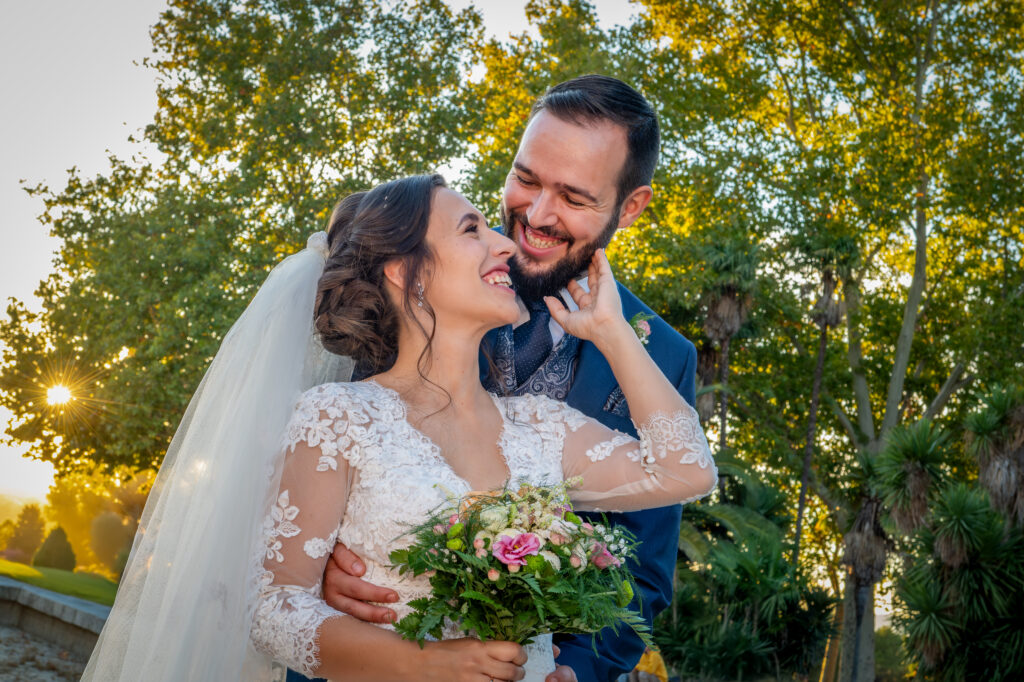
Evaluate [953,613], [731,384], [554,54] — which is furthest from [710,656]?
[554,54]

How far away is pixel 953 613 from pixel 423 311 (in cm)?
1954

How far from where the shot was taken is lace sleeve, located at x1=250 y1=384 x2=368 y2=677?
9.55ft

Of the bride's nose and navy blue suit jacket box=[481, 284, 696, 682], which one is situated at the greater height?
the bride's nose

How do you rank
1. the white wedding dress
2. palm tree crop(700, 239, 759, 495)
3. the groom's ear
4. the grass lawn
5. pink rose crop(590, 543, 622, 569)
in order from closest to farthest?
1. pink rose crop(590, 543, 622, 569)
2. the white wedding dress
3. the groom's ear
4. the grass lawn
5. palm tree crop(700, 239, 759, 495)

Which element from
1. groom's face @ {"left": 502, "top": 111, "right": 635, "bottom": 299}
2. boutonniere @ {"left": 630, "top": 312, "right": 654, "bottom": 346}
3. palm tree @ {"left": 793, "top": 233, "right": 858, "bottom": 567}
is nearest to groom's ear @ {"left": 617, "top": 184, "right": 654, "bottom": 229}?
groom's face @ {"left": 502, "top": 111, "right": 635, "bottom": 299}

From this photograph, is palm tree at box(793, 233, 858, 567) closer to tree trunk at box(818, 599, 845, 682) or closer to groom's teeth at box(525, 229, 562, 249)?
tree trunk at box(818, 599, 845, 682)

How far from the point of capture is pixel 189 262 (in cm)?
1734

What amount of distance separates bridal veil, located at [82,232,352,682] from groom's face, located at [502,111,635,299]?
0.88 m

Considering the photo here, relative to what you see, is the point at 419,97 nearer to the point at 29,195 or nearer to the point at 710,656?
the point at 29,195

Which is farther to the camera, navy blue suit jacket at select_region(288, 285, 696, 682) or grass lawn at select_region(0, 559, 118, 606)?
grass lawn at select_region(0, 559, 118, 606)

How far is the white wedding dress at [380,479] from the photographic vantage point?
3.00 m

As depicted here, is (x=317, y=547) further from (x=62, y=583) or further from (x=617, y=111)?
(x=62, y=583)

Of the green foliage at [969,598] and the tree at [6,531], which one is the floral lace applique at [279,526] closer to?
the green foliage at [969,598]

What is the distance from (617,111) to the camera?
4242mm
